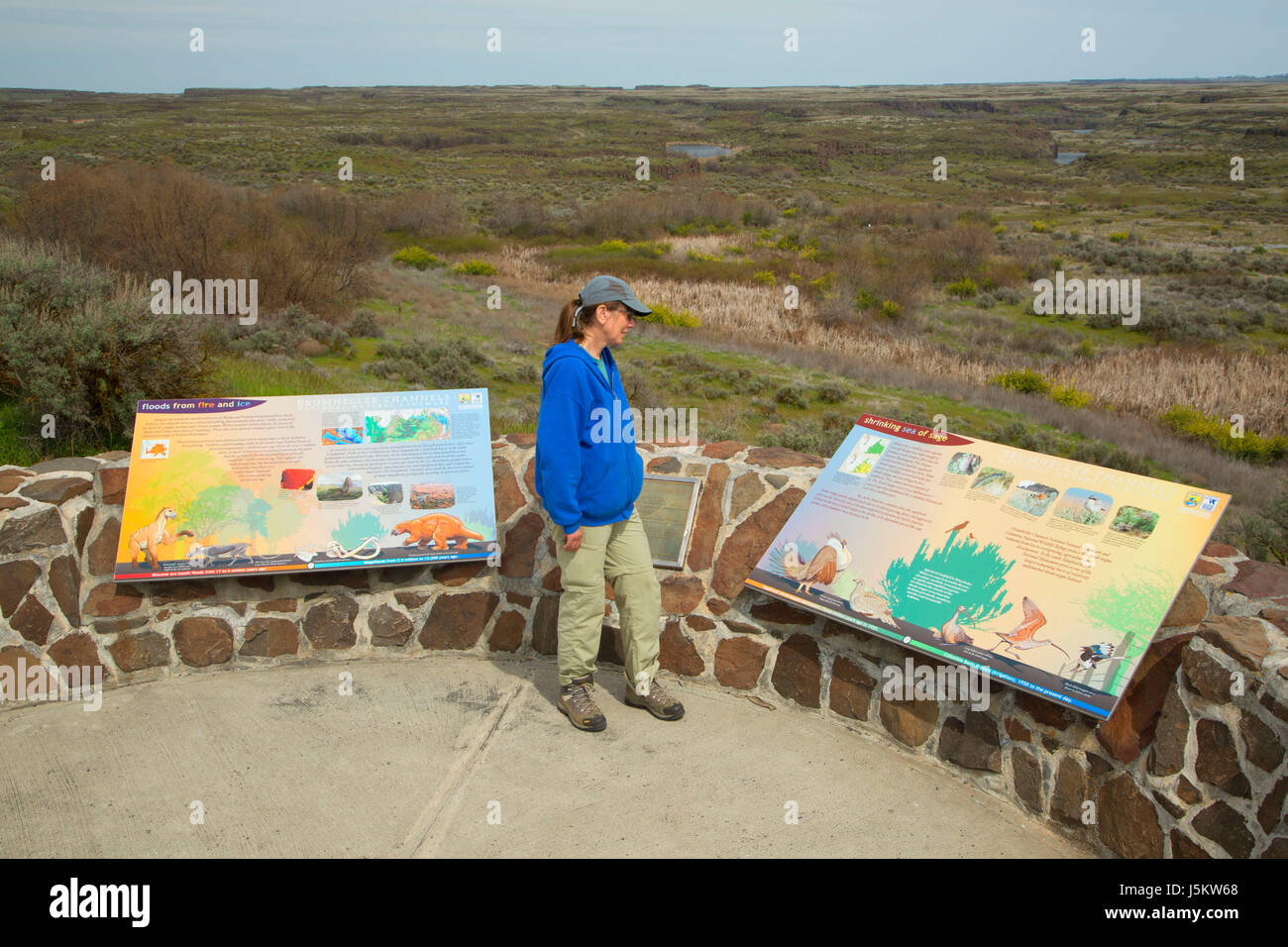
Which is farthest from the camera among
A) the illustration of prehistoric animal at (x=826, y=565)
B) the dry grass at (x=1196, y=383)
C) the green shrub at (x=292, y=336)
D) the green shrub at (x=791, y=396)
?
the dry grass at (x=1196, y=383)

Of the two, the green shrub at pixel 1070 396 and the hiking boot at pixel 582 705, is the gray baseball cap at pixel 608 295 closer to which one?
the hiking boot at pixel 582 705

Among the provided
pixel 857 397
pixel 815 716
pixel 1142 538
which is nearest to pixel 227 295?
pixel 857 397

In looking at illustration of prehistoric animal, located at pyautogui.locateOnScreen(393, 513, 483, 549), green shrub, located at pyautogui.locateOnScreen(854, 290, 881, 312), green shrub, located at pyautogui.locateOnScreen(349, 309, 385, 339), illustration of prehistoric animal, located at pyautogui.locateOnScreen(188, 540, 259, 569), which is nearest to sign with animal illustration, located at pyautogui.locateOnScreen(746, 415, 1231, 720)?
illustration of prehistoric animal, located at pyautogui.locateOnScreen(393, 513, 483, 549)

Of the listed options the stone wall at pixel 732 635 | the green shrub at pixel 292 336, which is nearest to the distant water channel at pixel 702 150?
the green shrub at pixel 292 336

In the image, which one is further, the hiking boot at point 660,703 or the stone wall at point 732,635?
the hiking boot at point 660,703

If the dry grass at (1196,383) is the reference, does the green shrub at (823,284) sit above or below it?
above

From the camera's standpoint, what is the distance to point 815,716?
405 centimetres

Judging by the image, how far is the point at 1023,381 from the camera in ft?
51.9

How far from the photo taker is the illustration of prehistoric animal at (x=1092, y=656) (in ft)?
10.3

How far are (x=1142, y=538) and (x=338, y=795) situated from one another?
298 cm

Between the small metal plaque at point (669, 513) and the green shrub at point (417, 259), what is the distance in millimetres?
24474

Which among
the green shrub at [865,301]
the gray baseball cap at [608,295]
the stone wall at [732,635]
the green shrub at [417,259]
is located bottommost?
the stone wall at [732,635]

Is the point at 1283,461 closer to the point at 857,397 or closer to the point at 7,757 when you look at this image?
the point at 857,397

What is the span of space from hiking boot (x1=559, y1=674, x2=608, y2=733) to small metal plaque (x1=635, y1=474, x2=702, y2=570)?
0.67 metres
